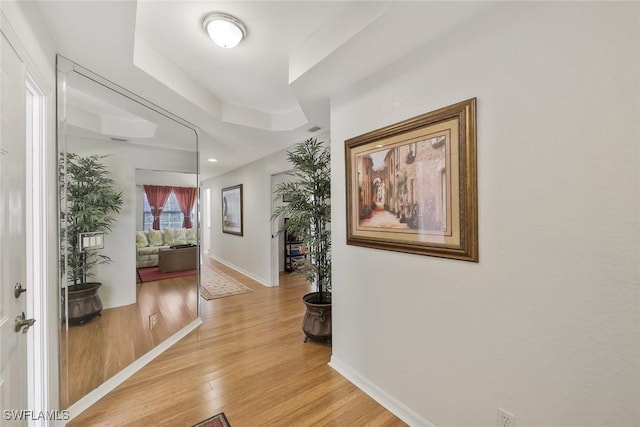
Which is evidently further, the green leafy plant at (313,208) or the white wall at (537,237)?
the green leafy plant at (313,208)

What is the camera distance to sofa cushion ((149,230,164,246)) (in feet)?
9.64

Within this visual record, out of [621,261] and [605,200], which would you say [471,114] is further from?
[621,261]

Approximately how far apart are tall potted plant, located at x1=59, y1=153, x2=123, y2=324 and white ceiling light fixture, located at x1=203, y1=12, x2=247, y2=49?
4.20 feet

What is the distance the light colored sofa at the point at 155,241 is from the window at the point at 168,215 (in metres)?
0.07

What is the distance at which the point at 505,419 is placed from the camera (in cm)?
132

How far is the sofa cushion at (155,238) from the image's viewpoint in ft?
9.64

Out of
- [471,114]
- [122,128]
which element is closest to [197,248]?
[122,128]

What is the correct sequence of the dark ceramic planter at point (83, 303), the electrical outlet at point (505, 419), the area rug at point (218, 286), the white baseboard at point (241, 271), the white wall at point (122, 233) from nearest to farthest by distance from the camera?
the electrical outlet at point (505, 419)
the dark ceramic planter at point (83, 303)
the white wall at point (122, 233)
the area rug at point (218, 286)
the white baseboard at point (241, 271)

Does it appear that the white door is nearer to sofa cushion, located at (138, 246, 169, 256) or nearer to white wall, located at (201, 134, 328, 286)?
sofa cushion, located at (138, 246, 169, 256)

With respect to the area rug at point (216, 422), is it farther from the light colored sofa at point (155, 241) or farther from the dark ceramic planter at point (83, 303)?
the light colored sofa at point (155, 241)

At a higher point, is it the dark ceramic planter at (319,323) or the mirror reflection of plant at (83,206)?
the mirror reflection of plant at (83,206)

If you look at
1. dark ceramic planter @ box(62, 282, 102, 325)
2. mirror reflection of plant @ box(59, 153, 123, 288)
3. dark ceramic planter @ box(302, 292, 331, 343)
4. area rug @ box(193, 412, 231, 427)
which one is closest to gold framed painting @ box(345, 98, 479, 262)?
dark ceramic planter @ box(302, 292, 331, 343)

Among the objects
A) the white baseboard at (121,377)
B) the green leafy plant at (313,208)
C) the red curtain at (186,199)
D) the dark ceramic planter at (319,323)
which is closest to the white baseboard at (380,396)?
the dark ceramic planter at (319,323)

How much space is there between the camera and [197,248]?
351 centimetres
